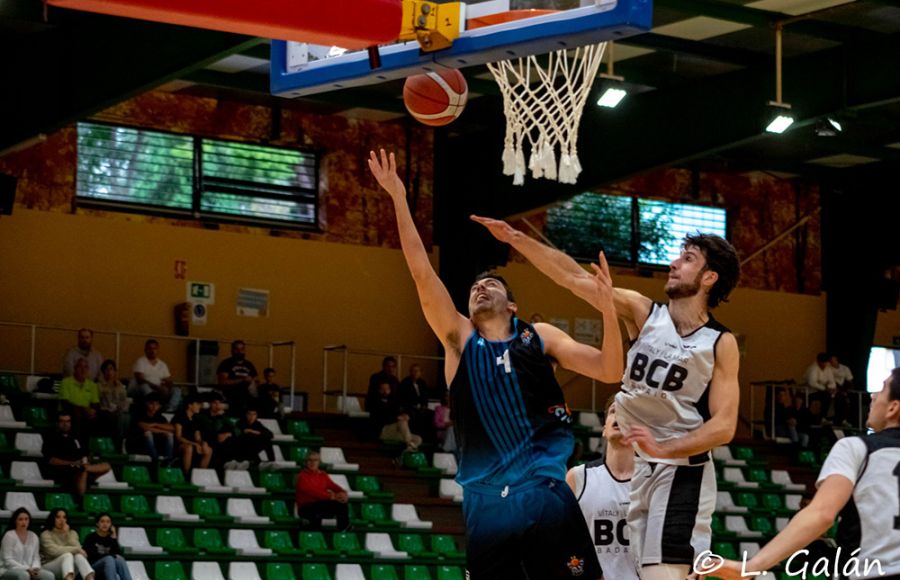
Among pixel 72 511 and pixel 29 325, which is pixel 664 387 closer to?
pixel 72 511

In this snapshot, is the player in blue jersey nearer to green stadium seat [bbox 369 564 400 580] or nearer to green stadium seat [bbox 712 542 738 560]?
green stadium seat [bbox 369 564 400 580]

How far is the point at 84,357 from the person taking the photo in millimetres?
18734

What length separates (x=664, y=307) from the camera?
7422 millimetres

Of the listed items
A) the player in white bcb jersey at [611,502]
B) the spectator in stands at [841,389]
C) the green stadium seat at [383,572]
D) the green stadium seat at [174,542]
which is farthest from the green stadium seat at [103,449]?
the spectator in stands at [841,389]

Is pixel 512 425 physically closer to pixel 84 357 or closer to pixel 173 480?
pixel 173 480

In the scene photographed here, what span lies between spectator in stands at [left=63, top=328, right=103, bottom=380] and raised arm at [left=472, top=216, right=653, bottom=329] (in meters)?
12.2

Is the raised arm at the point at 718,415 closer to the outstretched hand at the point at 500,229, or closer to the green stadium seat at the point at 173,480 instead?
the outstretched hand at the point at 500,229

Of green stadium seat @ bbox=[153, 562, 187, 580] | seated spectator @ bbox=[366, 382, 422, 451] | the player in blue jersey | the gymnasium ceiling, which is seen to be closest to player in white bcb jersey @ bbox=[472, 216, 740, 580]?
the player in blue jersey

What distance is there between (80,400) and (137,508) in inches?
70.1

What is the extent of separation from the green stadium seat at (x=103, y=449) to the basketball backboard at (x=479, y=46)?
10.2m

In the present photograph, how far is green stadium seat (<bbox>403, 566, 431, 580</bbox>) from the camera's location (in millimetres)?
17516

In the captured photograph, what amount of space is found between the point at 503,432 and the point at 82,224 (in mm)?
14700

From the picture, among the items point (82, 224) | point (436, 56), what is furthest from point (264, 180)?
point (436, 56)

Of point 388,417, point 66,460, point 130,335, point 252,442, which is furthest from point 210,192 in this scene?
point 66,460
